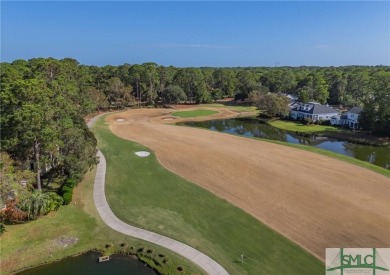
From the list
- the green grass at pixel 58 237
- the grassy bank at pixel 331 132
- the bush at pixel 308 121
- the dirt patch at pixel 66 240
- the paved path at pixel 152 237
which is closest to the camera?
the paved path at pixel 152 237

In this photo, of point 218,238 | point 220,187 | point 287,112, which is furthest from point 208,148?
point 287,112

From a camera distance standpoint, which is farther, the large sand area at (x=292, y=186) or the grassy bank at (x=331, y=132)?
the grassy bank at (x=331, y=132)

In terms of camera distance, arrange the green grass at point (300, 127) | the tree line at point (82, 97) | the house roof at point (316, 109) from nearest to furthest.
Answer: the tree line at point (82, 97) → the green grass at point (300, 127) → the house roof at point (316, 109)

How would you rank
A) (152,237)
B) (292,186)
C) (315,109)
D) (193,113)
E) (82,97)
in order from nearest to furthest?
(152,237) < (292,186) < (82,97) < (315,109) < (193,113)

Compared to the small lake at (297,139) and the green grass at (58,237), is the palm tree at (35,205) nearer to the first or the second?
the green grass at (58,237)

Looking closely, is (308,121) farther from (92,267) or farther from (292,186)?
(92,267)

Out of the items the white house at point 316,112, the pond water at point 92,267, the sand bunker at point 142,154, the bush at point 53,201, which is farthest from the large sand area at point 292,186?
the white house at point 316,112

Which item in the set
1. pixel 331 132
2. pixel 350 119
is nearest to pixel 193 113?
pixel 331 132
